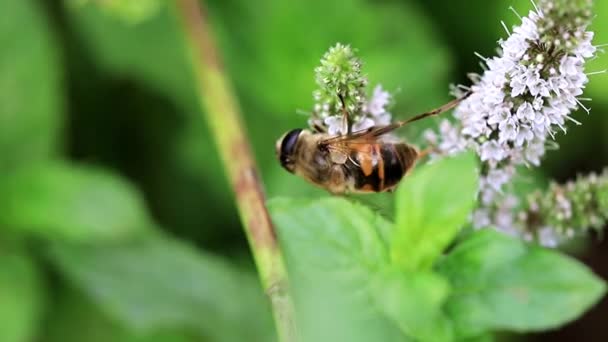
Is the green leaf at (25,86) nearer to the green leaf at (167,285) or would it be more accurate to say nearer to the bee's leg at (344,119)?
the green leaf at (167,285)

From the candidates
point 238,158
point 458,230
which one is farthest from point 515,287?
point 238,158

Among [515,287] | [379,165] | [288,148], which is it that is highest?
[288,148]

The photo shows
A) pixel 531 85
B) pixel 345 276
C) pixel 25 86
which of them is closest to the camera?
pixel 531 85

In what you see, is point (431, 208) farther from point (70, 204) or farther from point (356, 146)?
point (70, 204)

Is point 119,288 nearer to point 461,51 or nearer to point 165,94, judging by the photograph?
point 165,94

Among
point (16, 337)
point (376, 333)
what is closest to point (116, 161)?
point (16, 337)

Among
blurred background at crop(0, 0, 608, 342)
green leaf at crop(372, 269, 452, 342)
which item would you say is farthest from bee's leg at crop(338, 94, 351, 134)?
blurred background at crop(0, 0, 608, 342)

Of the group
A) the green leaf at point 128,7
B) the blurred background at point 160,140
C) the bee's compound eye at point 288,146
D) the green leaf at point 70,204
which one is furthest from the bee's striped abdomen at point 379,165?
the green leaf at point 128,7
